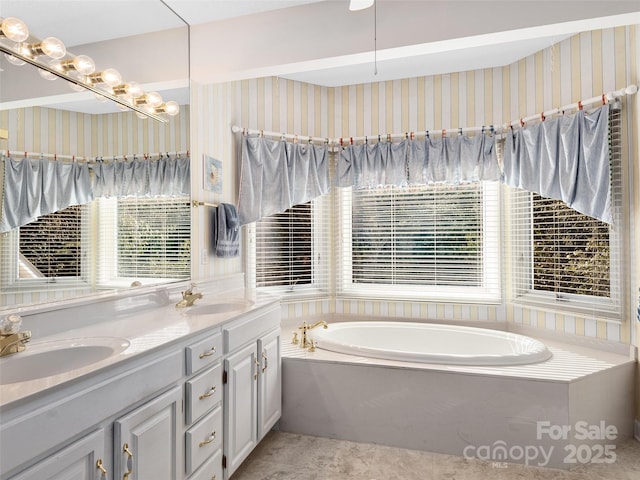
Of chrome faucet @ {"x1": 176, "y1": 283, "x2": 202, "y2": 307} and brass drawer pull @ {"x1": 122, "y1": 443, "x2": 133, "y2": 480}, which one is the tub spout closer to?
brass drawer pull @ {"x1": 122, "y1": 443, "x2": 133, "y2": 480}

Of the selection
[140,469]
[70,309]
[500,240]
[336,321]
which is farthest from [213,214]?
[500,240]

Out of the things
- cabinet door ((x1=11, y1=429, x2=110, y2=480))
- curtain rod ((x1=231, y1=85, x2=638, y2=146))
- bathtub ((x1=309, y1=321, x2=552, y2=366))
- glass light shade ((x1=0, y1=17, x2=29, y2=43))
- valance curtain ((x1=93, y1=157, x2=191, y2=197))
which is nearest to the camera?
cabinet door ((x1=11, y1=429, x2=110, y2=480))

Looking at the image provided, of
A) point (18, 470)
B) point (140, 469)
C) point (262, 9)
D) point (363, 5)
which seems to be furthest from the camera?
point (262, 9)

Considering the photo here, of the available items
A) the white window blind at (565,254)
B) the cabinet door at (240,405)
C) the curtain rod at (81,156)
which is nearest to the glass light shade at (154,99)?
the curtain rod at (81,156)

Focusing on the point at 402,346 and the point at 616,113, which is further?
the point at 402,346

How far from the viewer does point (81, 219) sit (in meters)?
1.80

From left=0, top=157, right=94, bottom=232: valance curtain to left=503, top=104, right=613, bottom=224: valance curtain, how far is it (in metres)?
2.94

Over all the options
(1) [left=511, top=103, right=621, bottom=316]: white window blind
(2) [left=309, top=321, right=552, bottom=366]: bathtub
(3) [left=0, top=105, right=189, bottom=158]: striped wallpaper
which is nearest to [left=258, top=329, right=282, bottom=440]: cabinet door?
(2) [left=309, top=321, right=552, bottom=366]: bathtub

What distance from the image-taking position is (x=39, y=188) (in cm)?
161

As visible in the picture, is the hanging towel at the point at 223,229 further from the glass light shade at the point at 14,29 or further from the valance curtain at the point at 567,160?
the valance curtain at the point at 567,160

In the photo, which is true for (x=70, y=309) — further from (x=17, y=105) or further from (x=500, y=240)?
(x=500, y=240)

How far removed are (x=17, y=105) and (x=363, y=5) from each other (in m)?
1.42

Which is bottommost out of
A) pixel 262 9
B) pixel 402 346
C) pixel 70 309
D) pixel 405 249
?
pixel 402 346

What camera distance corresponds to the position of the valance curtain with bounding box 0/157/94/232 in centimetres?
150
